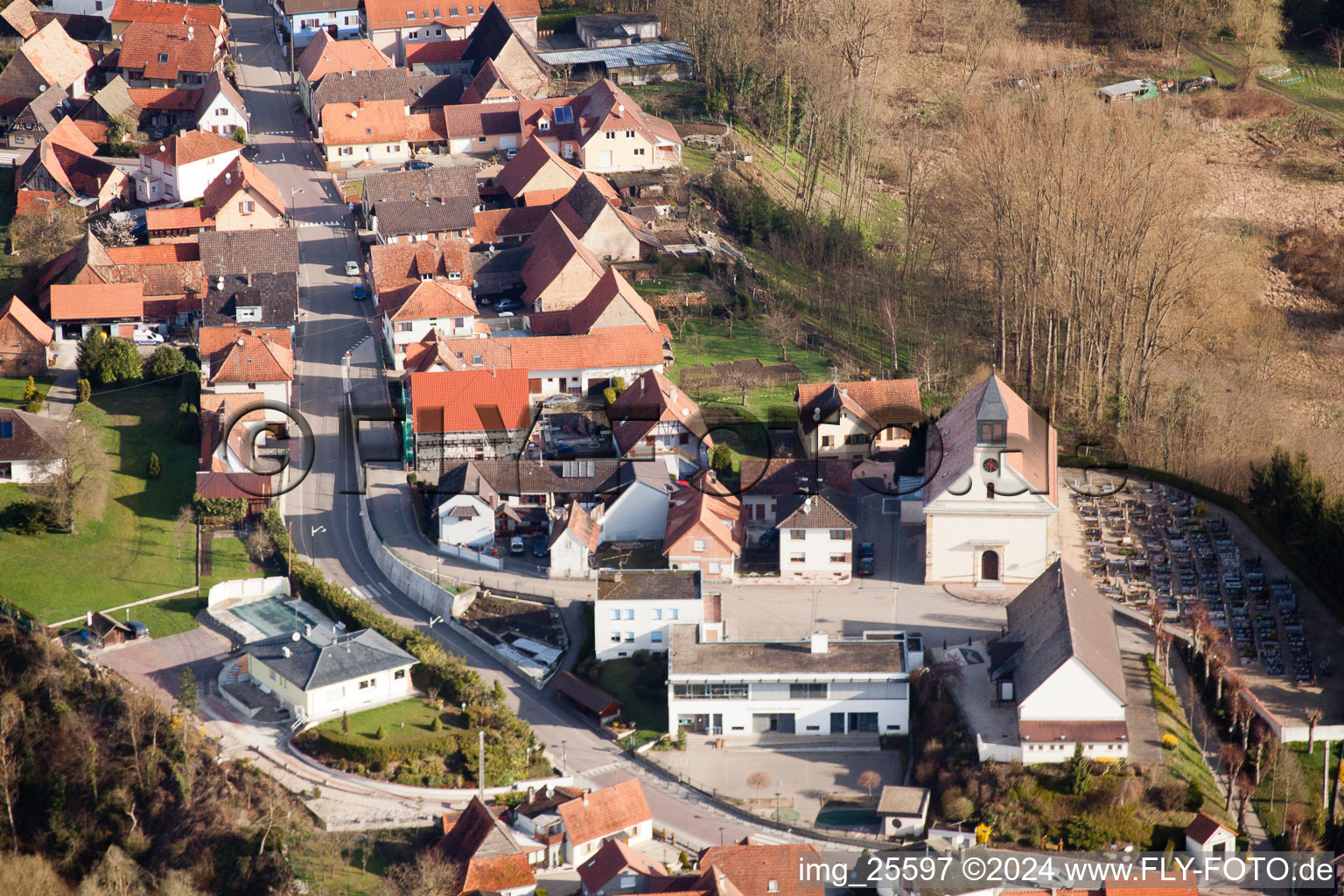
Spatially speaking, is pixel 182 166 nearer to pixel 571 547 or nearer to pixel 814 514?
pixel 571 547

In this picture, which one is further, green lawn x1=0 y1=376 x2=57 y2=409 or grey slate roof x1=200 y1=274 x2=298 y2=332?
grey slate roof x1=200 y1=274 x2=298 y2=332

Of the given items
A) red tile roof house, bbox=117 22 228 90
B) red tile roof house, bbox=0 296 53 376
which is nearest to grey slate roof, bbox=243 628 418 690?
red tile roof house, bbox=0 296 53 376

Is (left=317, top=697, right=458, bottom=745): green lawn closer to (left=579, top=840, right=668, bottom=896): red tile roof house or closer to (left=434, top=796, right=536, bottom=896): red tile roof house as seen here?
(left=434, top=796, right=536, bottom=896): red tile roof house

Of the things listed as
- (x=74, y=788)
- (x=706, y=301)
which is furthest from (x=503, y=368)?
(x=74, y=788)

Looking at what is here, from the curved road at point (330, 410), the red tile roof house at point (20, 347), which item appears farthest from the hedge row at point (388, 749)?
the red tile roof house at point (20, 347)

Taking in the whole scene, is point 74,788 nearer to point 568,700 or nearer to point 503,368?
point 568,700

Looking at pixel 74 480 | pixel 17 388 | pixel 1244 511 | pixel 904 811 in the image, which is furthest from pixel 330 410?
pixel 1244 511
